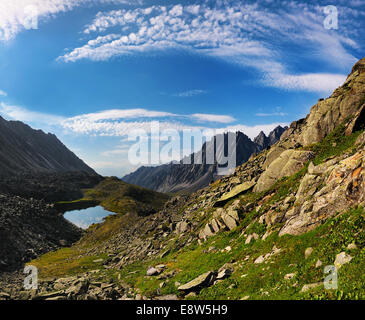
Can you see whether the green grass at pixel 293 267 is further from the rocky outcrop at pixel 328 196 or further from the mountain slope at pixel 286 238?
the rocky outcrop at pixel 328 196

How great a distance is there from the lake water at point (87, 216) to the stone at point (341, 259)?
5428 inches

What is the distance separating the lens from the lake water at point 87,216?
14162 centimetres

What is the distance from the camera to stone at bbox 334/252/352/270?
13372 millimetres

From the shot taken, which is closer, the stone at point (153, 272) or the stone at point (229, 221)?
the stone at point (229, 221)

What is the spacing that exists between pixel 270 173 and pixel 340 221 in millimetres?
19946

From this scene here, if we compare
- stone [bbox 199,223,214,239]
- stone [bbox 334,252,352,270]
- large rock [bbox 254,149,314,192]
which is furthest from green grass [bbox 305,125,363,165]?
stone [bbox 199,223,214,239]

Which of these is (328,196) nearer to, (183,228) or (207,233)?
(207,233)

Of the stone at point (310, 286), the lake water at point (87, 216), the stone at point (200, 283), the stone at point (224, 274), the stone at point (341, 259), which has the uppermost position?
the stone at point (341, 259)

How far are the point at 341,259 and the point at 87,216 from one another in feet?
545

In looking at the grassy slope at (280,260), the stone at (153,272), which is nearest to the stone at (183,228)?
the grassy slope at (280,260)

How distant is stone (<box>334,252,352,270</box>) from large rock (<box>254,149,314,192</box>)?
20.6 m

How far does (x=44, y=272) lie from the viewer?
52.0 meters

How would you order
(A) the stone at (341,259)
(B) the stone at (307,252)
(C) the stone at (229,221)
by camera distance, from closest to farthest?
(A) the stone at (341,259)
(B) the stone at (307,252)
(C) the stone at (229,221)
